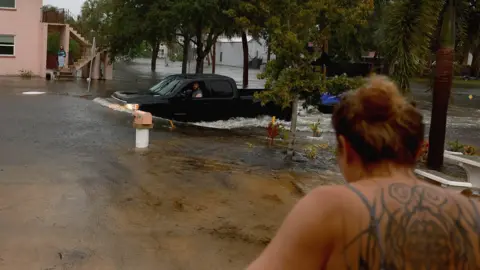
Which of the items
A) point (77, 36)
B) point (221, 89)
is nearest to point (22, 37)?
point (77, 36)

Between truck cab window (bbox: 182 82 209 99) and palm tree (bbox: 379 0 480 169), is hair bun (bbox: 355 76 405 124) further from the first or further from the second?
truck cab window (bbox: 182 82 209 99)

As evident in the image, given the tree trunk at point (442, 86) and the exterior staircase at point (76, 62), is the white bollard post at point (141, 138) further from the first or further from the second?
the exterior staircase at point (76, 62)

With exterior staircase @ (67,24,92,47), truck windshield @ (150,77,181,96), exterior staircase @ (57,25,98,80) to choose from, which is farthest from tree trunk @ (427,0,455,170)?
exterior staircase @ (67,24,92,47)

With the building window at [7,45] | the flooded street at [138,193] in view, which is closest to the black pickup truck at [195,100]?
the flooded street at [138,193]

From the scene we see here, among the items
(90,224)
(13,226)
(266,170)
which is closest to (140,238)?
(90,224)

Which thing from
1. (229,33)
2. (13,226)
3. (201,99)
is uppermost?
(229,33)

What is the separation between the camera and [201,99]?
1584cm

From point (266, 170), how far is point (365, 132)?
28.7 feet

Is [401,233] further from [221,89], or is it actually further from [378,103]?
[221,89]

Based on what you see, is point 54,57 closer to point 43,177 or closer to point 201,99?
point 201,99

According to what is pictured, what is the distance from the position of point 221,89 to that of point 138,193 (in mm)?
8196

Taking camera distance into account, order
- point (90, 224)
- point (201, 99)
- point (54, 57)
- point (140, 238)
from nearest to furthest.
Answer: point (140, 238) → point (90, 224) → point (201, 99) → point (54, 57)

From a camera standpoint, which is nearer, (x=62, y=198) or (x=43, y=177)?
(x=62, y=198)

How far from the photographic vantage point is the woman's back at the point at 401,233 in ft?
6.15
